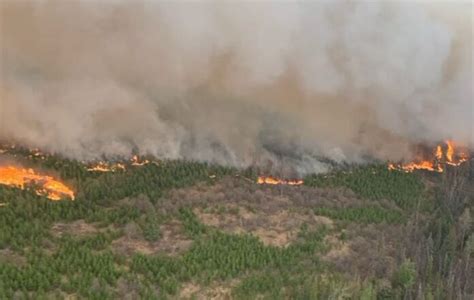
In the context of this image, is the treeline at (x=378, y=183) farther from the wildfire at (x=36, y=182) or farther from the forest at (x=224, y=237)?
the wildfire at (x=36, y=182)

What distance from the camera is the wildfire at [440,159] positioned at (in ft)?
477

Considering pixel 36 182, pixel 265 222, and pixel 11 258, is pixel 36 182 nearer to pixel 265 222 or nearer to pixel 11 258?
pixel 11 258

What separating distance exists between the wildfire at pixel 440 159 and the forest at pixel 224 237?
47.6ft

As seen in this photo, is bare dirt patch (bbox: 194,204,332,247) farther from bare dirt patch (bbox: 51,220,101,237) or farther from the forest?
bare dirt patch (bbox: 51,220,101,237)

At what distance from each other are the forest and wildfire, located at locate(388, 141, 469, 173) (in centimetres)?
1451

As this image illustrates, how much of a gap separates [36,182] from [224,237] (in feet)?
82.0

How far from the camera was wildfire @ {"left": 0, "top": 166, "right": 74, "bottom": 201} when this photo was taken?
98438 mm

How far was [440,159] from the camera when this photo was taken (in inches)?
5876

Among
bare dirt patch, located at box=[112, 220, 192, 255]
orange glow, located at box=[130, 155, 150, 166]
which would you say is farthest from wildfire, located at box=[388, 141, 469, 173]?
bare dirt patch, located at box=[112, 220, 192, 255]

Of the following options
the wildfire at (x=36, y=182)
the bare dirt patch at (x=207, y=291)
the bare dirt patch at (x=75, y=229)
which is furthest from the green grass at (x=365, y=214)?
the wildfire at (x=36, y=182)

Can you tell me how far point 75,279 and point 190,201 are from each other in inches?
1105

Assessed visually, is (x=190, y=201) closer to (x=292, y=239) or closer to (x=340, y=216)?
(x=292, y=239)

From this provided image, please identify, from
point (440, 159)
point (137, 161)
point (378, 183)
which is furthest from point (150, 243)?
point (440, 159)

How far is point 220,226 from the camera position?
102 meters
